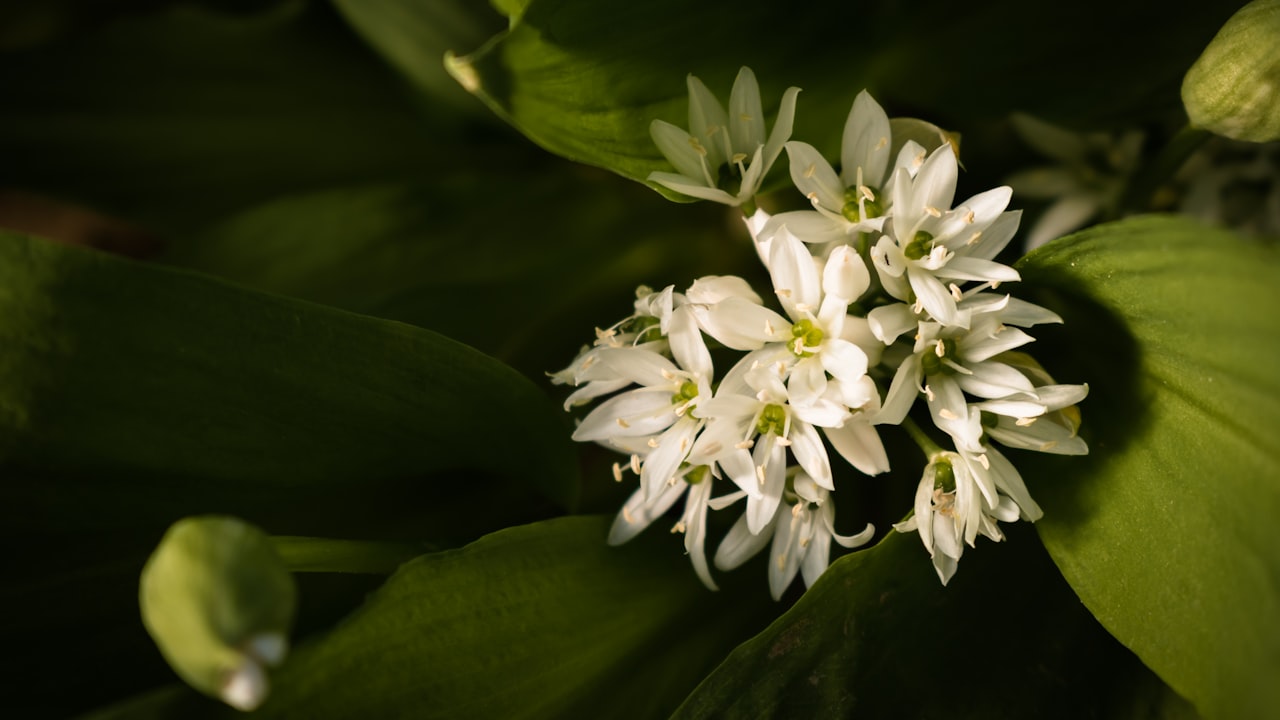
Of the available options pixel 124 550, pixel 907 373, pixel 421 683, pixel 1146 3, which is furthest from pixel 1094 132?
pixel 124 550

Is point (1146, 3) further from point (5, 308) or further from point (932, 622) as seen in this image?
point (5, 308)

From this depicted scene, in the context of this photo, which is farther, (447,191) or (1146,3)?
(447,191)

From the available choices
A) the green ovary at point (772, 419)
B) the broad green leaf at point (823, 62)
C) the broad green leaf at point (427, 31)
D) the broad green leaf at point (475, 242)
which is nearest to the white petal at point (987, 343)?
the green ovary at point (772, 419)

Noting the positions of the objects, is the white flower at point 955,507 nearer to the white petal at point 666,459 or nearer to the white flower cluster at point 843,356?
the white flower cluster at point 843,356

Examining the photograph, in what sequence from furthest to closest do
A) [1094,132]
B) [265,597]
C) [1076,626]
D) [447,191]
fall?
[447,191] < [1094,132] < [1076,626] < [265,597]

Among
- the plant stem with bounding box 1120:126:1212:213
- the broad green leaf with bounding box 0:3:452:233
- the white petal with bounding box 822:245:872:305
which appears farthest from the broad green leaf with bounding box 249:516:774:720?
the broad green leaf with bounding box 0:3:452:233
